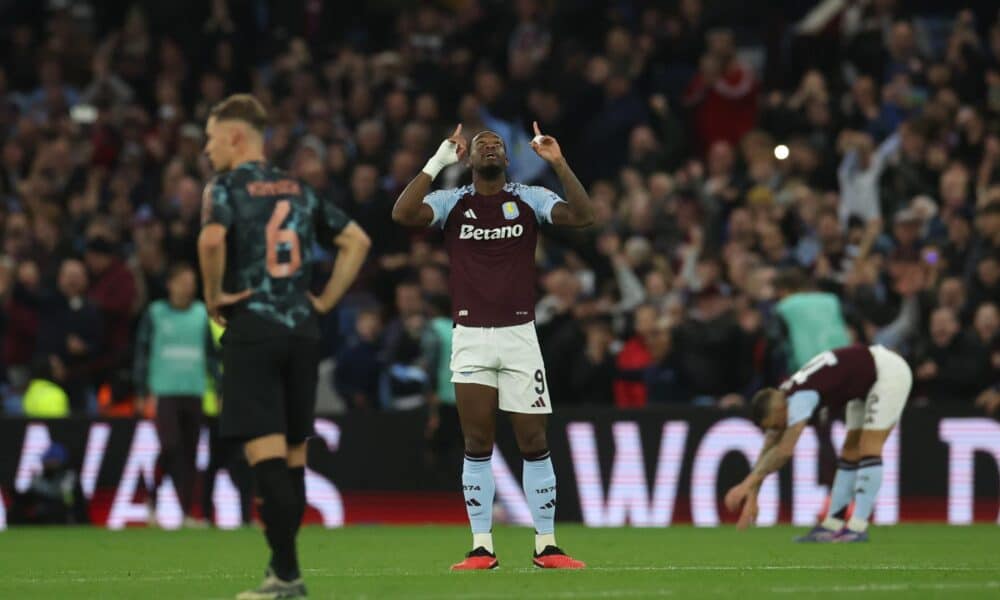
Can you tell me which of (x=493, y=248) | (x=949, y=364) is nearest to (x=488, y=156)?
(x=493, y=248)

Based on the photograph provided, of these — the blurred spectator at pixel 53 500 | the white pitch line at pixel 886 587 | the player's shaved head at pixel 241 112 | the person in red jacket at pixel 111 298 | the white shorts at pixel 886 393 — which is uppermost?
the player's shaved head at pixel 241 112

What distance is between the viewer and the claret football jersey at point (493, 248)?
1166 centimetres

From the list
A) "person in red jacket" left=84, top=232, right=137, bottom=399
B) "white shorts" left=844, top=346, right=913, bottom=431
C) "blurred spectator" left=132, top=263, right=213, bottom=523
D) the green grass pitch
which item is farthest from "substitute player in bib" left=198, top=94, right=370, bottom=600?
"person in red jacket" left=84, top=232, right=137, bottom=399

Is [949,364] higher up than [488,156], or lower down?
lower down

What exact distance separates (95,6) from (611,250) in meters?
10.7

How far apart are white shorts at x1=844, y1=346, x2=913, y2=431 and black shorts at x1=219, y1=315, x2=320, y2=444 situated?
22.5ft

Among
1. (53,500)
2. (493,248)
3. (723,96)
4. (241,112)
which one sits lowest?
(53,500)

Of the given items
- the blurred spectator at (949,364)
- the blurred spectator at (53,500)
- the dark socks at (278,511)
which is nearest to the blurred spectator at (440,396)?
the blurred spectator at (53,500)

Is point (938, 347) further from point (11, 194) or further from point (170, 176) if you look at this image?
point (11, 194)

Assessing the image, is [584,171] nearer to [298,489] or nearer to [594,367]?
[594,367]

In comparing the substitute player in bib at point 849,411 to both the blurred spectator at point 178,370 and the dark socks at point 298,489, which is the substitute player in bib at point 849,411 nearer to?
the dark socks at point 298,489

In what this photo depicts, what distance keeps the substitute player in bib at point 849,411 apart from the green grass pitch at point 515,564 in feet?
1.32

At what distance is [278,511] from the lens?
8.88 m

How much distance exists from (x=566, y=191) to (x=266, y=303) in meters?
2.94
